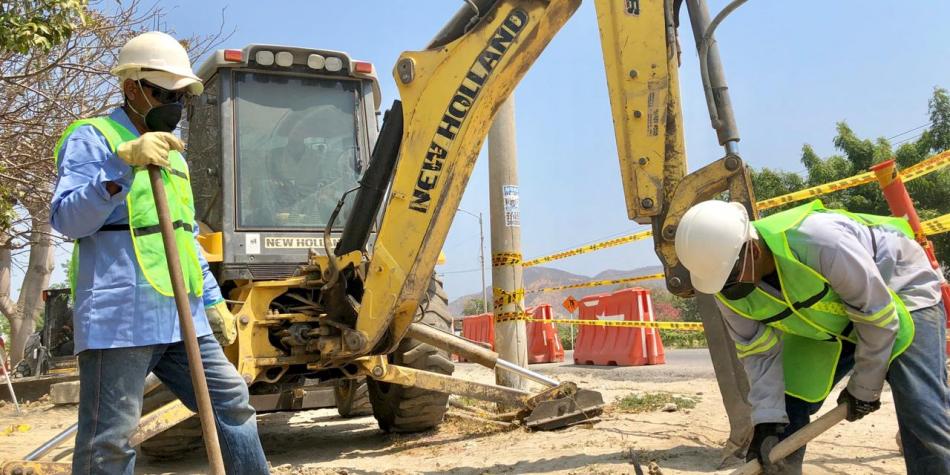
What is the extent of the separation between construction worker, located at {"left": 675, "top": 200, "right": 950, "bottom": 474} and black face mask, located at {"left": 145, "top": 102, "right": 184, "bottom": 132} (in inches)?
82.8

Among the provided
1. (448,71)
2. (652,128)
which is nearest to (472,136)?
(448,71)

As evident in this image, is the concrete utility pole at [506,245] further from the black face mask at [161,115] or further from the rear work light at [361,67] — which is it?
the black face mask at [161,115]

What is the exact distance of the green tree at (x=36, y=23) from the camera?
5320 millimetres

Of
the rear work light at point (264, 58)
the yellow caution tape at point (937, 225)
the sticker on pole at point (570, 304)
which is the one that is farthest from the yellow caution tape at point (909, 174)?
the sticker on pole at point (570, 304)

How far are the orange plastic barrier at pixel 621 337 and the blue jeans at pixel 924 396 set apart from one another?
330 inches

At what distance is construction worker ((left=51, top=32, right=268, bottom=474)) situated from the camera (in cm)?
285

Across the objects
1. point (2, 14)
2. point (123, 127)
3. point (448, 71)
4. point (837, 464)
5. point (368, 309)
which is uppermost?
point (2, 14)

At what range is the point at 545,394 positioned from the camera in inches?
244

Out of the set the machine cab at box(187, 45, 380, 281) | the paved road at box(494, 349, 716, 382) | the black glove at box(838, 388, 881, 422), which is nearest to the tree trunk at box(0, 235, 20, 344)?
the paved road at box(494, 349, 716, 382)

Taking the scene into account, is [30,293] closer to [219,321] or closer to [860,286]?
[219,321]

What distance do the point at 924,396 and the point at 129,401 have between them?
2.95m

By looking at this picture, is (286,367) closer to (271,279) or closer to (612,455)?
(271,279)

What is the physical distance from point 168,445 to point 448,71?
3.38 metres

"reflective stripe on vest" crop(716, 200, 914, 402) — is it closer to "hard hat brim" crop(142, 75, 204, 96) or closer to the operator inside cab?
"hard hat brim" crop(142, 75, 204, 96)
